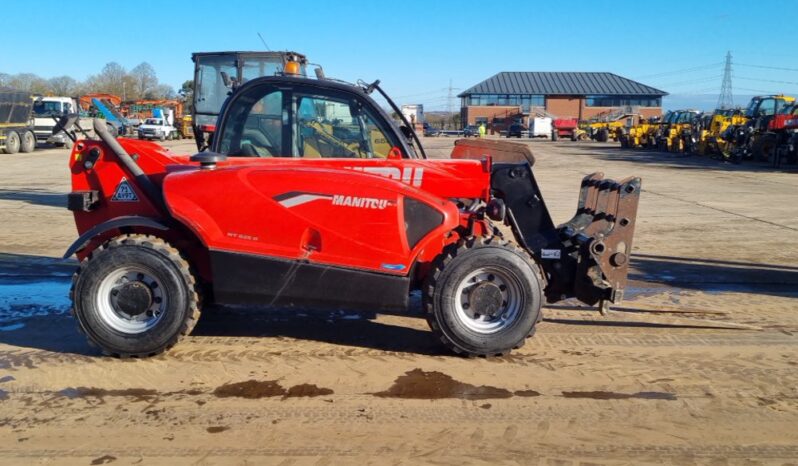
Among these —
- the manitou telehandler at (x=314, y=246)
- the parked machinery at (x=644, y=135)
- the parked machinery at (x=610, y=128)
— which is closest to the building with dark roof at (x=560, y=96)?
the parked machinery at (x=610, y=128)

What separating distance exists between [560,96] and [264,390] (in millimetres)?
92548

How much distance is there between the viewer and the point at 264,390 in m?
4.64

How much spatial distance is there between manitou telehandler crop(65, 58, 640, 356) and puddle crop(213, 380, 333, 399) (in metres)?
0.65

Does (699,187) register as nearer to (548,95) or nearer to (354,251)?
(354,251)

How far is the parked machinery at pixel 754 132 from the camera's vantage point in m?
29.3

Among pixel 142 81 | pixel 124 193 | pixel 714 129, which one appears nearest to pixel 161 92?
pixel 142 81

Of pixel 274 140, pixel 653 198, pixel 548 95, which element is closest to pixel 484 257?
pixel 274 140

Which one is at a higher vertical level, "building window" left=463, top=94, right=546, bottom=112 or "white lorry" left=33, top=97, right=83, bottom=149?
"building window" left=463, top=94, right=546, bottom=112

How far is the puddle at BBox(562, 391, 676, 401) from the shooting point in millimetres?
4531

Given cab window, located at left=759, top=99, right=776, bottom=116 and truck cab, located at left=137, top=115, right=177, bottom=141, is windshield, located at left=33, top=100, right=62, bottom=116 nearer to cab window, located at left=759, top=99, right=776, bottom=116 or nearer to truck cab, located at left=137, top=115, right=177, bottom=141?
truck cab, located at left=137, top=115, right=177, bottom=141

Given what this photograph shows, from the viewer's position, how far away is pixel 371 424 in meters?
4.16

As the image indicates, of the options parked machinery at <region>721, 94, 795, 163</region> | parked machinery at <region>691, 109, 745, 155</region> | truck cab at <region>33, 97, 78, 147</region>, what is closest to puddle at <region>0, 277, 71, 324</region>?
parked machinery at <region>721, 94, 795, 163</region>

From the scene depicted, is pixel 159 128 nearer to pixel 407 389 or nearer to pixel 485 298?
pixel 485 298

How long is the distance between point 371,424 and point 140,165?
2.92 meters
